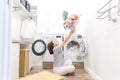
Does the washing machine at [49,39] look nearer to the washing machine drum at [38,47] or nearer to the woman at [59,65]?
the washing machine drum at [38,47]

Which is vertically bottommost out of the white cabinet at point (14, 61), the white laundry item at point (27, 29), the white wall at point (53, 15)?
the white cabinet at point (14, 61)

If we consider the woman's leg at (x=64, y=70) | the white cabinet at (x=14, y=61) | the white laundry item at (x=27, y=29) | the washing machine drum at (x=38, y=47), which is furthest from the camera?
the washing machine drum at (x=38, y=47)

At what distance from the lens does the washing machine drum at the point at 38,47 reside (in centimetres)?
484

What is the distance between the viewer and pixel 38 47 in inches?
194

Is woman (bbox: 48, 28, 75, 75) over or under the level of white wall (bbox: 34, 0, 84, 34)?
under

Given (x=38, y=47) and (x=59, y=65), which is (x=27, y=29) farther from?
(x=59, y=65)

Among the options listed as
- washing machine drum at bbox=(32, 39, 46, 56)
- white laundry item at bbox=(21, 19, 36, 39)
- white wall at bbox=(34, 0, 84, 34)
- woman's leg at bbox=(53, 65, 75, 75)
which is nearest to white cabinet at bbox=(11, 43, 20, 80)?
woman's leg at bbox=(53, 65, 75, 75)

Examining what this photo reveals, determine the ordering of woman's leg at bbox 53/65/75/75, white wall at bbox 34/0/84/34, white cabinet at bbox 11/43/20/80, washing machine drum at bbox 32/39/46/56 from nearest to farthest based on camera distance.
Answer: white cabinet at bbox 11/43/20/80 → woman's leg at bbox 53/65/75/75 → washing machine drum at bbox 32/39/46/56 → white wall at bbox 34/0/84/34

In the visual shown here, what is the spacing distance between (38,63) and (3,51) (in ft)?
14.8

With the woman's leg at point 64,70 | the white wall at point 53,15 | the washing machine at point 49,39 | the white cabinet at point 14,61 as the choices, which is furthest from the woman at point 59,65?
the white cabinet at point 14,61

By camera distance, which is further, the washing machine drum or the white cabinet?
the washing machine drum

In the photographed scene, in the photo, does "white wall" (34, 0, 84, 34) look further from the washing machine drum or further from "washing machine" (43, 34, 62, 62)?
the washing machine drum

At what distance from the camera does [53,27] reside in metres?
5.21

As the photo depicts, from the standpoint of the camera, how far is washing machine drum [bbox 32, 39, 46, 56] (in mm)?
4836
